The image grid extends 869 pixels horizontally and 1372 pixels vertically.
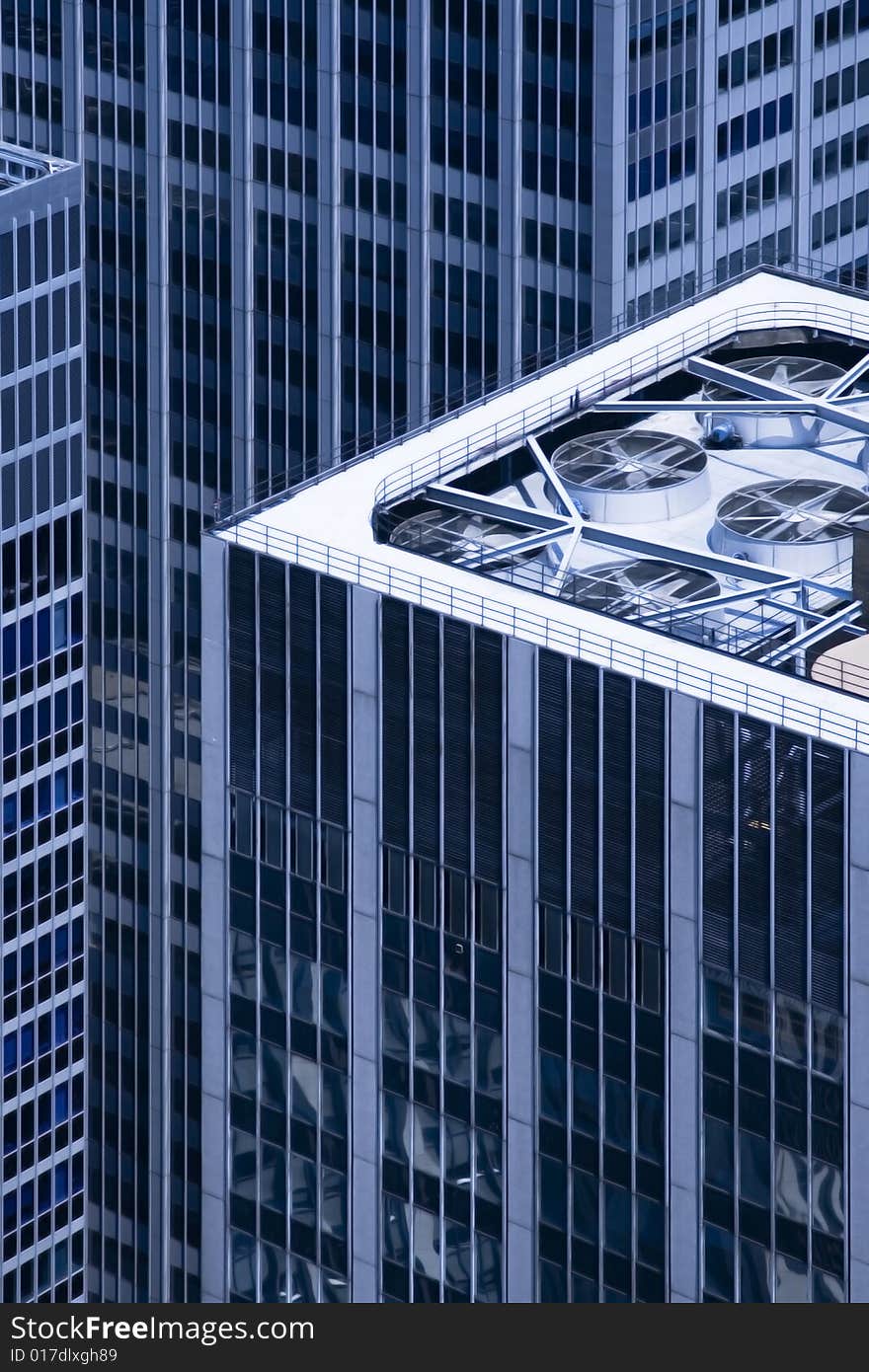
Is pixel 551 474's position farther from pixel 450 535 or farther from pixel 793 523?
pixel 793 523

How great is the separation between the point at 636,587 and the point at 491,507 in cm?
753

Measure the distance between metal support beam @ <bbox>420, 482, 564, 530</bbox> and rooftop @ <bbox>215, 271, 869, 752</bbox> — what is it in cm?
7

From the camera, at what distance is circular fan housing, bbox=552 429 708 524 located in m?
149

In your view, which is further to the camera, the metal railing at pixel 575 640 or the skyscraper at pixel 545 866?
the skyscraper at pixel 545 866

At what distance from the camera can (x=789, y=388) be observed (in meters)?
158

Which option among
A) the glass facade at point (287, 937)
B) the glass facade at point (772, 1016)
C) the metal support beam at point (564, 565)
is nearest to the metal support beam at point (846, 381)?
the metal support beam at point (564, 565)

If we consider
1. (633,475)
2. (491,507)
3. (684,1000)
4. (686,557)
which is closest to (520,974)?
(684,1000)

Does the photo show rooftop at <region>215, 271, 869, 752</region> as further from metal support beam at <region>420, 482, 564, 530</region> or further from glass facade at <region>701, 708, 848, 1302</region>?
glass facade at <region>701, 708, 848, 1302</region>

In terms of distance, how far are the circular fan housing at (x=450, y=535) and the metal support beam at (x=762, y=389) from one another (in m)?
11.6

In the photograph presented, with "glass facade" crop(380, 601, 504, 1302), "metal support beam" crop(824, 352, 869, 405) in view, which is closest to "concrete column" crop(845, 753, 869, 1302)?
"glass facade" crop(380, 601, 504, 1302)

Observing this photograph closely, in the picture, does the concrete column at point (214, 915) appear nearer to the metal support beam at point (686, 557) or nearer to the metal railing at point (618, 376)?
the metal railing at point (618, 376)

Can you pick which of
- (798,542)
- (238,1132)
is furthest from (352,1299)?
(798,542)

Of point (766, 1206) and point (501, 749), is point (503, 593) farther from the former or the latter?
point (766, 1206)

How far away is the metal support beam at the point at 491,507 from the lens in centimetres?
14812
